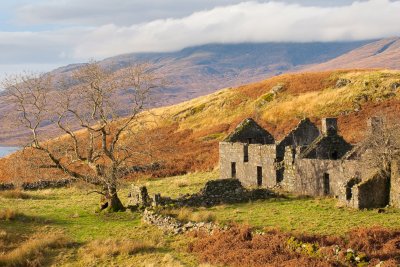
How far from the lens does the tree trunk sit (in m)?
29.5

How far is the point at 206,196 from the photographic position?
3198 cm

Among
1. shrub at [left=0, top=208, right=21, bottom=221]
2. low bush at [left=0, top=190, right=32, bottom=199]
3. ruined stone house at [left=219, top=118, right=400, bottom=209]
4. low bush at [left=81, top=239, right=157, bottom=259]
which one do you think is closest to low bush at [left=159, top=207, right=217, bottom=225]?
A: low bush at [left=81, top=239, right=157, bottom=259]

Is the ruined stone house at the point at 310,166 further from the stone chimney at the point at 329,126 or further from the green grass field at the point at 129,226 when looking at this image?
the green grass field at the point at 129,226

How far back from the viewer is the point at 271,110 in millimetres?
74188

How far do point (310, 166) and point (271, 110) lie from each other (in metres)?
41.8

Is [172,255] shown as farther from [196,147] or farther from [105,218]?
[196,147]

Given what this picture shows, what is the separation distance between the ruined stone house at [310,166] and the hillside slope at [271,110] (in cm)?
1086

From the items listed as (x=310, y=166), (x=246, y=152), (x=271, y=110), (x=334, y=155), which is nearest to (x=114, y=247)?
(x=310, y=166)

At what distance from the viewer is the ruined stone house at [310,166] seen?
90.4ft

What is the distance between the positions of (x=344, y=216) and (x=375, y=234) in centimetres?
520

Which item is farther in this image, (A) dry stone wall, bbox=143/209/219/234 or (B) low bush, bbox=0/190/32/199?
(B) low bush, bbox=0/190/32/199

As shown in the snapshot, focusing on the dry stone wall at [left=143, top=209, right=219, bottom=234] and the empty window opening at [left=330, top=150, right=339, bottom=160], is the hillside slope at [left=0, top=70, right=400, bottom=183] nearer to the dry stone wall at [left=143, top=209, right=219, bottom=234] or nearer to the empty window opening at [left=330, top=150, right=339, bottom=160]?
the empty window opening at [left=330, top=150, right=339, bottom=160]

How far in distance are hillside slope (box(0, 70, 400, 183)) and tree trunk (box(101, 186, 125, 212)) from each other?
2047 cm

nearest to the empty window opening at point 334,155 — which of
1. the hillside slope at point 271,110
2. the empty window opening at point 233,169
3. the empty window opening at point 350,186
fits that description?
the empty window opening at point 350,186
